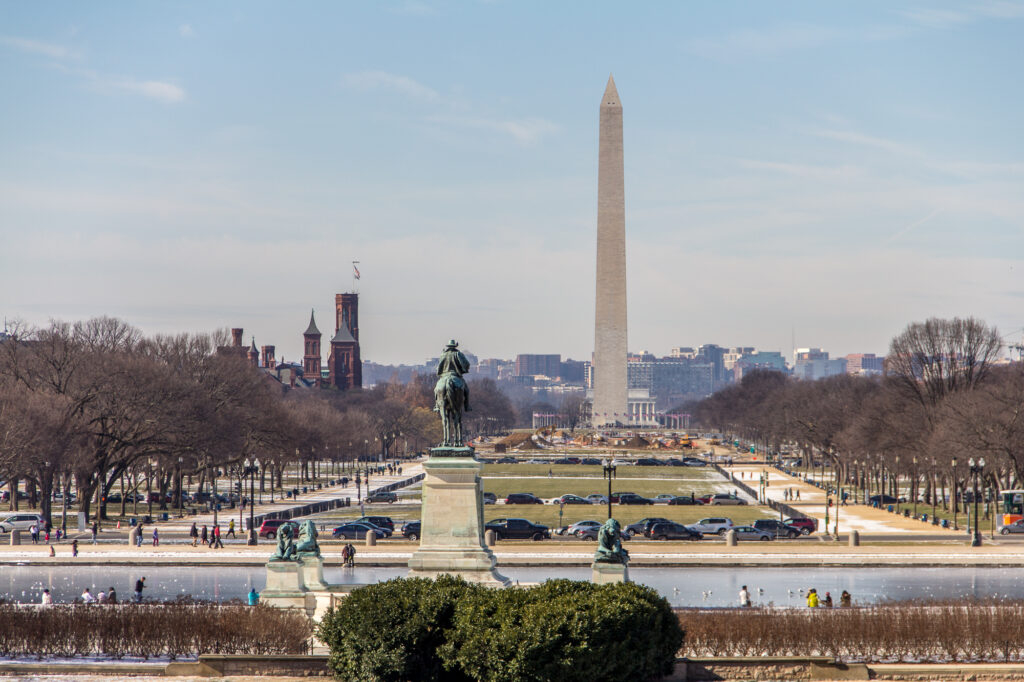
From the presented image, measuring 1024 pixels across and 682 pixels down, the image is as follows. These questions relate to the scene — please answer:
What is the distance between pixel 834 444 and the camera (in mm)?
107562

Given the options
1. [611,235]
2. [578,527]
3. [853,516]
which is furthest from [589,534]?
[611,235]

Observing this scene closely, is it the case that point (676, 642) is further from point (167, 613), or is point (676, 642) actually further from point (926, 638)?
point (167, 613)

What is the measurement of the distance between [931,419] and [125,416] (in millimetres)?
48627

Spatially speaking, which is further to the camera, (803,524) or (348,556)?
(803,524)

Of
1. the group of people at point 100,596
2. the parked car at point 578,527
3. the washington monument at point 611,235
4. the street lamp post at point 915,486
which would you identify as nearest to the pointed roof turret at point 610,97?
the washington monument at point 611,235

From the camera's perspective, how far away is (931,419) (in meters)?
86.1

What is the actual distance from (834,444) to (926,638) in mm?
77613

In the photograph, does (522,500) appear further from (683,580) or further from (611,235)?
(611,235)

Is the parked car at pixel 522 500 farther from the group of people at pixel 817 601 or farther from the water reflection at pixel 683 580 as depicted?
the group of people at pixel 817 601

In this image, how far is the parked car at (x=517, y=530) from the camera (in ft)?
201

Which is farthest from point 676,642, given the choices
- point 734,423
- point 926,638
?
point 734,423

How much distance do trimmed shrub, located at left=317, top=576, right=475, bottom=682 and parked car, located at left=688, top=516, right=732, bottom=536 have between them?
4087 cm

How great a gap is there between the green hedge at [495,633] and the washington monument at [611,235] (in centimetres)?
11843

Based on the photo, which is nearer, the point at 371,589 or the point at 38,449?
the point at 371,589
